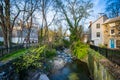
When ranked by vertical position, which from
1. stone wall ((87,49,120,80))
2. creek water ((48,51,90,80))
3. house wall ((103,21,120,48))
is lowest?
creek water ((48,51,90,80))

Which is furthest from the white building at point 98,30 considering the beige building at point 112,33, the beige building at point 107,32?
the beige building at point 112,33

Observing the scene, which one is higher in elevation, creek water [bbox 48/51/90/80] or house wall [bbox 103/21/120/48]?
house wall [bbox 103/21/120/48]

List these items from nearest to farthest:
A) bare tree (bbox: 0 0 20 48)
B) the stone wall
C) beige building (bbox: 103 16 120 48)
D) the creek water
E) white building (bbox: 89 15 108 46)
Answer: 1. the stone wall
2. the creek water
3. bare tree (bbox: 0 0 20 48)
4. beige building (bbox: 103 16 120 48)
5. white building (bbox: 89 15 108 46)

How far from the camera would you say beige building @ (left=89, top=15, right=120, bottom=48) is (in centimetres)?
3165

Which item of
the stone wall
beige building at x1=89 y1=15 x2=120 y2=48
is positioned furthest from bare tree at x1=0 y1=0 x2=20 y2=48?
beige building at x1=89 y1=15 x2=120 y2=48

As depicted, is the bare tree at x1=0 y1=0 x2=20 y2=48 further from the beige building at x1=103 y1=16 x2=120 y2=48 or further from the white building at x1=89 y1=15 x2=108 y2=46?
the white building at x1=89 y1=15 x2=108 y2=46

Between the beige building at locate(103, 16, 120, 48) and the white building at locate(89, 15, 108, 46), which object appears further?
the white building at locate(89, 15, 108, 46)

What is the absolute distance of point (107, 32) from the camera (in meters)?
35.2

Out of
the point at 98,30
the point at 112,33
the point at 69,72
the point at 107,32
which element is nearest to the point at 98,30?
the point at 98,30

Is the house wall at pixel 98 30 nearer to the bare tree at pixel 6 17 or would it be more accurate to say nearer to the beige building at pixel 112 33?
the beige building at pixel 112 33

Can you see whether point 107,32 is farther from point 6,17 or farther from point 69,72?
point 6,17

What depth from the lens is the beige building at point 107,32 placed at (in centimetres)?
3165

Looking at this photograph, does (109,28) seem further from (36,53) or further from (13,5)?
(36,53)

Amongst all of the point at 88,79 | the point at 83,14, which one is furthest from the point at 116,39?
the point at 88,79
